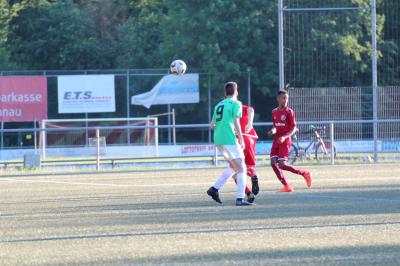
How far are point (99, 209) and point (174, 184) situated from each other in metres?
5.81

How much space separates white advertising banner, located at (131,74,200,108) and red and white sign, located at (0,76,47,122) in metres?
3.83

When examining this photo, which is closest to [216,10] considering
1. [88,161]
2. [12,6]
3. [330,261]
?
[12,6]

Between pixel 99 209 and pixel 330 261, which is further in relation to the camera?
pixel 99 209

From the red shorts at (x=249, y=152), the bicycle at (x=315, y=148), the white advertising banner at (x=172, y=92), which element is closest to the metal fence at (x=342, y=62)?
the bicycle at (x=315, y=148)

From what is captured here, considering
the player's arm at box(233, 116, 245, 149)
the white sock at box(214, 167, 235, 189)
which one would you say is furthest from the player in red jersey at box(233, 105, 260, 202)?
the player's arm at box(233, 116, 245, 149)

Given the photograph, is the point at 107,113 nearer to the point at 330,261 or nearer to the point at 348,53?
the point at 348,53

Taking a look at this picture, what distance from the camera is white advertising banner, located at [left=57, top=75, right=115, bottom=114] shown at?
42938 mm

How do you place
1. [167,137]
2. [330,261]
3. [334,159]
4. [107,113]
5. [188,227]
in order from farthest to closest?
[107,113] → [167,137] → [334,159] → [188,227] → [330,261]

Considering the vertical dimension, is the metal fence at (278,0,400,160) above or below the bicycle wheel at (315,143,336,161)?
above

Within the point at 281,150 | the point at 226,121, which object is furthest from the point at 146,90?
the point at 226,121

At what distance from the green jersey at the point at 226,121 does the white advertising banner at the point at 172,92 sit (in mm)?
28914

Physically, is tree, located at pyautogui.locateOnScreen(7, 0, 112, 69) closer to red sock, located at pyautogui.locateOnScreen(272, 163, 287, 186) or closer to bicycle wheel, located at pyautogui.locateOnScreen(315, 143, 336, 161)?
bicycle wheel, located at pyautogui.locateOnScreen(315, 143, 336, 161)

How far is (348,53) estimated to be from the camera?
41.3 meters

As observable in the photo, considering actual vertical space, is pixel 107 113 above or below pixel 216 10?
below
